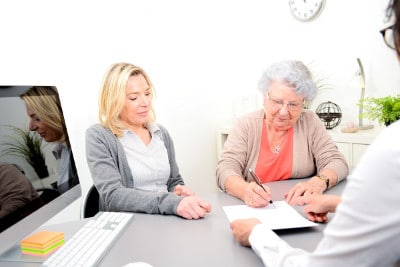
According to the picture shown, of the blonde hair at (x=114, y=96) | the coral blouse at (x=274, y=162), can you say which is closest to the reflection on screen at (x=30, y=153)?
the blonde hair at (x=114, y=96)

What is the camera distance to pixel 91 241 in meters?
1.07

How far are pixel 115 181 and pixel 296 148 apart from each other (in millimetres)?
973

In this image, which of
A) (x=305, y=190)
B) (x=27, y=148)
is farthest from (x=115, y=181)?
(x=305, y=190)

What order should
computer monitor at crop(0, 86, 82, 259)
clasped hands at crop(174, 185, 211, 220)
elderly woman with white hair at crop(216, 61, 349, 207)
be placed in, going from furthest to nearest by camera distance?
elderly woman with white hair at crop(216, 61, 349, 207), clasped hands at crop(174, 185, 211, 220), computer monitor at crop(0, 86, 82, 259)

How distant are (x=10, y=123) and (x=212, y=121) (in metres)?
2.43

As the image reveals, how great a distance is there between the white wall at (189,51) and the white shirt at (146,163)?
0.68 meters

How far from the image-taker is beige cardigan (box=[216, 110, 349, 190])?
6.11 feet

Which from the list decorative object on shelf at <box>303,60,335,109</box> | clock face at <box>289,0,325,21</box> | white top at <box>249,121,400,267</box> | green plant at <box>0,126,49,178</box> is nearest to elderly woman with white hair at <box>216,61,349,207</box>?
green plant at <box>0,126,49,178</box>

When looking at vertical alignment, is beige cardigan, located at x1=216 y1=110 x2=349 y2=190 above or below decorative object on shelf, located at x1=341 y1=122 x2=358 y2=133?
above

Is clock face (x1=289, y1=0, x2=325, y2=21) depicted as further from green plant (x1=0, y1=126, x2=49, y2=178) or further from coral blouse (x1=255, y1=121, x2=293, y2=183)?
green plant (x1=0, y1=126, x2=49, y2=178)

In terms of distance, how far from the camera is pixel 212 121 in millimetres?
3326

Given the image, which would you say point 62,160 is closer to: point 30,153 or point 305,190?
point 30,153

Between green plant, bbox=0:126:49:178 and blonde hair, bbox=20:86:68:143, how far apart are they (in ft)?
0.28

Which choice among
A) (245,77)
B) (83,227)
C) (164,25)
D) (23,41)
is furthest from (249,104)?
(83,227)
